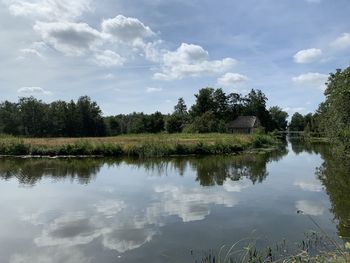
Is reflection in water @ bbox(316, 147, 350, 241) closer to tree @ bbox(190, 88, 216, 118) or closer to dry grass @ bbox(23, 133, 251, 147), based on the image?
dry grass @ bbox(23, 133, 251, 147)

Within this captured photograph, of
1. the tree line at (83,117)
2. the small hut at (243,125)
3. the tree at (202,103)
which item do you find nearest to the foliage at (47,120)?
the tree line at (83,117)

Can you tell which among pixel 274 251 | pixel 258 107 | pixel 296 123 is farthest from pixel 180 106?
pixel 274 251

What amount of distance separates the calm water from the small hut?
5166 centimetres

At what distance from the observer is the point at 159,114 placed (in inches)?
3287

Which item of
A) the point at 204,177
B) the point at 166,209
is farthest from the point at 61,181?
the point at 166,209

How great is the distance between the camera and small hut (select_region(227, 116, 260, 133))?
73438 mm

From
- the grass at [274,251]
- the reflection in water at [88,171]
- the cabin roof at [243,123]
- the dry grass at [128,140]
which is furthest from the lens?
the cabin roof at [243,123]

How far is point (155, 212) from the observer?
40.1 feet

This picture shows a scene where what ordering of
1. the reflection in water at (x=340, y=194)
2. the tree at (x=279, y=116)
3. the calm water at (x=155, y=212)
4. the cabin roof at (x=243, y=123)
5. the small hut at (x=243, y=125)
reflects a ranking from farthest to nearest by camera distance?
the tree at (x=279, y=116)
the cabin roof at (x=243, y=123)
the small hut at (x=243, y=125)
the reflection in water at (x=340, y=194)
the calm water at (x=155, y=212)

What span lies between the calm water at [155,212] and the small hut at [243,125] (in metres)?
51.7

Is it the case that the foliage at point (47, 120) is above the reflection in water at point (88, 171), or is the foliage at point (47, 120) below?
above

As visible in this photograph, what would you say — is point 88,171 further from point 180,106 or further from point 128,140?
point 180,106

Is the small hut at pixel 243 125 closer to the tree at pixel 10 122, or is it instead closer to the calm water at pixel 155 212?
the tree at pixel 10 122

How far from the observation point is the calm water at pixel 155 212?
872cm
